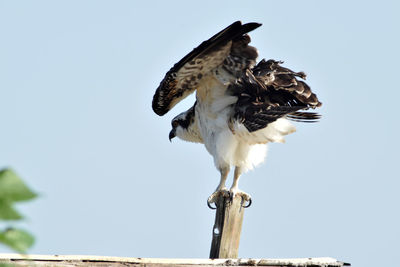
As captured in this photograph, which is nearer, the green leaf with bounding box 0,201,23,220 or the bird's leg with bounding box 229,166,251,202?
the green leaf with bounding box 0,201,23,220

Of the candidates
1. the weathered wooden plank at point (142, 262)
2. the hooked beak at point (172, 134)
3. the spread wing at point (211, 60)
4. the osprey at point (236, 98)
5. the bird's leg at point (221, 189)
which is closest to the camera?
the weathered wooden plank at point (142, 262)

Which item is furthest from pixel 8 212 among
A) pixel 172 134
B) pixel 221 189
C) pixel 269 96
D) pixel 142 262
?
pixel 172 134

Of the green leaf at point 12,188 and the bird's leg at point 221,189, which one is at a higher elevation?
the bird's leg at point 221,189

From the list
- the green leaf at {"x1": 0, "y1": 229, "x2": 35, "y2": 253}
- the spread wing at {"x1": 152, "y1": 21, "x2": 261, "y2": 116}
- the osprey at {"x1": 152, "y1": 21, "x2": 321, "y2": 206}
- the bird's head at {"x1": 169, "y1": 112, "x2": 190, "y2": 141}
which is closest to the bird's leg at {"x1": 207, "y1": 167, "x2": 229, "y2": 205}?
the osprey at {"x1": 152, "y1": 21, "x2": 321, "y2": 206}

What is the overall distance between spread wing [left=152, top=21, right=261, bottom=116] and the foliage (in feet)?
19.3

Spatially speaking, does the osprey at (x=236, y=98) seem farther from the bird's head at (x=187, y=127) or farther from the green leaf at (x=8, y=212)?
the green leaf at (x=8, y=212)

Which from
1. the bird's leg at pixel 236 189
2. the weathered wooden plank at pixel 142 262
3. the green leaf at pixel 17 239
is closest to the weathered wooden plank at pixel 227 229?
the bird's leg at pixel 236 189

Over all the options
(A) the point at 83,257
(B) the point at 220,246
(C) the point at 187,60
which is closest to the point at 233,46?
(C) the point at 187,60

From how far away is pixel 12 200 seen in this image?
568mm

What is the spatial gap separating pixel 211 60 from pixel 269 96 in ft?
2.89

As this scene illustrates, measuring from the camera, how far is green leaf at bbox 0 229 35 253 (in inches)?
22.6

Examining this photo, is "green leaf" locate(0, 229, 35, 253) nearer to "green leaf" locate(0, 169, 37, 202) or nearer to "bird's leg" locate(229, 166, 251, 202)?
"green leaf" locate(0, 169, 37, 202)

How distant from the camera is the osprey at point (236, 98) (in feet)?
23.0

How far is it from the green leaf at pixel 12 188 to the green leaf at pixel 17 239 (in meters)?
0.04
